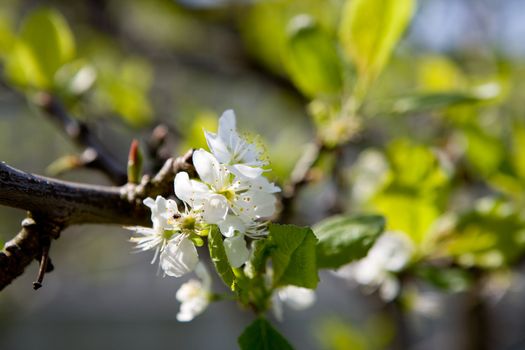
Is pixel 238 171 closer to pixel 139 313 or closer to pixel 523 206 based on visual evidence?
pixel 523 206

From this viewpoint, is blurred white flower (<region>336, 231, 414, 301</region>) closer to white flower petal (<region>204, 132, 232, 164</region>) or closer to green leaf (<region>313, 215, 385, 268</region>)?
green leaf (<region>313, 215, 385, 268</region>)

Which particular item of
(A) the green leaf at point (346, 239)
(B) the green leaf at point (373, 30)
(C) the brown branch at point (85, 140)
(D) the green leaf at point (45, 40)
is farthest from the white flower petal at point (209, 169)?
(D) the green leaf at point (45, 40)

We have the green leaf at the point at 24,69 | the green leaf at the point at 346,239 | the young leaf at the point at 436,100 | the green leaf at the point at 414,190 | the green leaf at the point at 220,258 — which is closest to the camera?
the green leaf at the point at 220,258

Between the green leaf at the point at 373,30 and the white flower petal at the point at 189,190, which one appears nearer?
the white flower petal at the point at 189,190

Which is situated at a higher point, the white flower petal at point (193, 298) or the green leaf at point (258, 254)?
the white flower petal at point (193, 298)

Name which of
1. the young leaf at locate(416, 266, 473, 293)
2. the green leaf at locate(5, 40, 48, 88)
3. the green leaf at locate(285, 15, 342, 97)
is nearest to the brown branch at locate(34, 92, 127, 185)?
the green leaf at locate(5, 40, 48, 88)

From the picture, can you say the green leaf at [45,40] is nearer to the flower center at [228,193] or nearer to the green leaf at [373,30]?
the green leaf at [373,30]

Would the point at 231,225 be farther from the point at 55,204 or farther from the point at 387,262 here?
the point at 387,262
